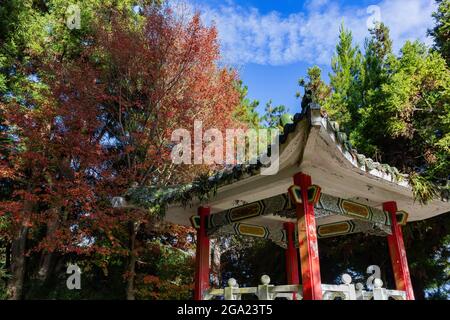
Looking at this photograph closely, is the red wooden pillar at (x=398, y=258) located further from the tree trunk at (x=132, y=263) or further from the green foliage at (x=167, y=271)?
the tree trunk at (x=132, y=263)

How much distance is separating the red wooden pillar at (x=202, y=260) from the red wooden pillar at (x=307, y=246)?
79.0 inches

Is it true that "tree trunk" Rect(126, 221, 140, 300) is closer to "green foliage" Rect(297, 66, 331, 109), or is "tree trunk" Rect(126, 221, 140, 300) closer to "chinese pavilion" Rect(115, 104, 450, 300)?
"chinese pavilion" Rect(115, 104, 450, 300)

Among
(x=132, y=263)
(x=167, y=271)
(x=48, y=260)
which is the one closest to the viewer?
(x=132, y=263)

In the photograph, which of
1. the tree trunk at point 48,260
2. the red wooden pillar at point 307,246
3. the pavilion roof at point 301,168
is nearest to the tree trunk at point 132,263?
the tree trunk at point 48,260

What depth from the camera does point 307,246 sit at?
15.5 feet

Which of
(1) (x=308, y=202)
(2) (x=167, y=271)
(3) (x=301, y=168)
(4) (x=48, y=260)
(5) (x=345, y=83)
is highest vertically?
(5) (x=345, y=83)

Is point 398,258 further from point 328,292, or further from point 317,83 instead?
point 317,83

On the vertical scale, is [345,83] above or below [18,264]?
above

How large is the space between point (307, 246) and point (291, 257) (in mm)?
2964

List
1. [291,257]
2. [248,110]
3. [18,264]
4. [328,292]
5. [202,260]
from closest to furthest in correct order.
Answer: [328,292] → [202,260] → [291,257] → [18,264] → [248,110]

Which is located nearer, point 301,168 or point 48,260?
point 301,168

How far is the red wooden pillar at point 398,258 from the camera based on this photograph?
5855 millimetres

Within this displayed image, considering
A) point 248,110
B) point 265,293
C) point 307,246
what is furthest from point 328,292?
point 248,110
